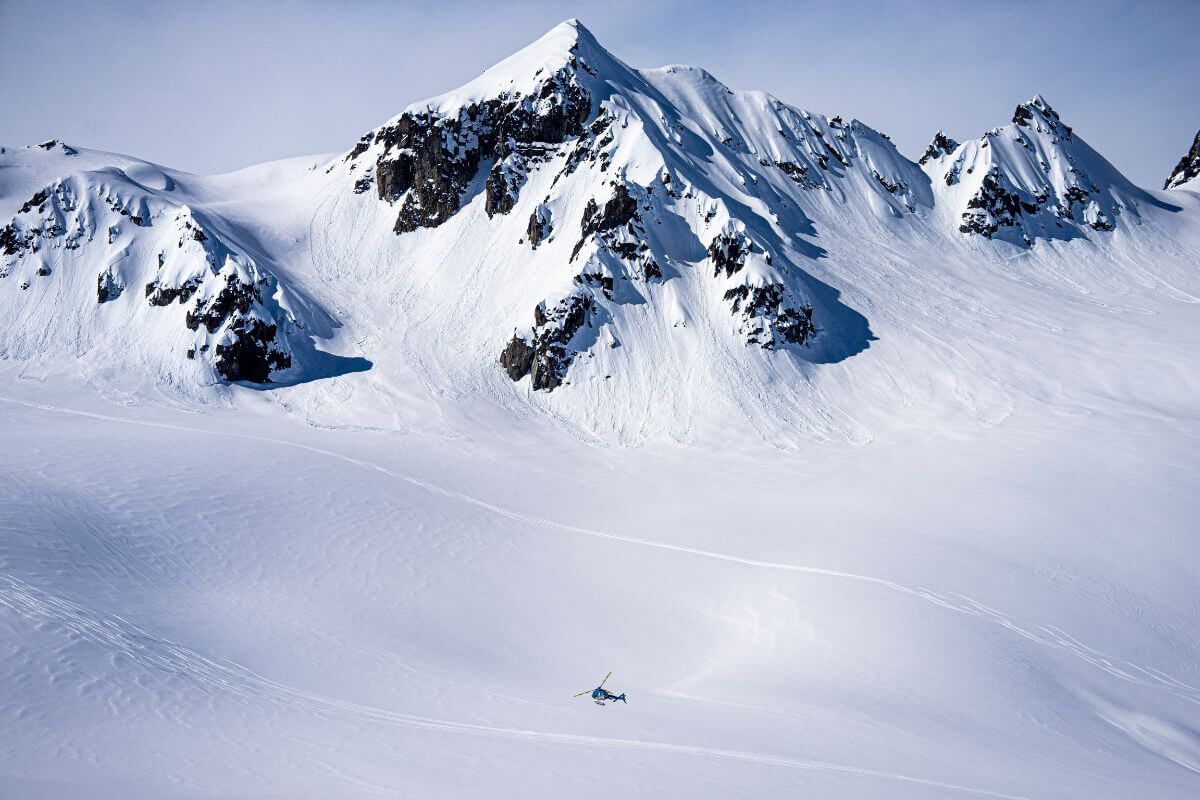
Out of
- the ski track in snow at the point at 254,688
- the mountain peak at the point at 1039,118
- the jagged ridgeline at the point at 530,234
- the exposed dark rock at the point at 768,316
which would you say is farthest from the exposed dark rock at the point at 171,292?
the mountain peak at the point at 1039,118

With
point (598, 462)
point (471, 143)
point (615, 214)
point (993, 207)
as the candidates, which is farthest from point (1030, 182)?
point (598, 462)

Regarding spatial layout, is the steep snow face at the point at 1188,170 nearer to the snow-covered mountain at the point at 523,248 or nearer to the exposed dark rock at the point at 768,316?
the snow-covered mountain at the point at 523,248

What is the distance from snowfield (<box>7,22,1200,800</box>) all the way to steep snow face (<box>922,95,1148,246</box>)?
29.1 inches

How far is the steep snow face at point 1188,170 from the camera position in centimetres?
12038

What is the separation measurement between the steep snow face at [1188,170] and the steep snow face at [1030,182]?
105ft

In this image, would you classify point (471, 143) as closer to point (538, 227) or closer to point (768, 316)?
point (538, 227)

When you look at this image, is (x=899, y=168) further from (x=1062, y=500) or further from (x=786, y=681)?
(x=786, y=681)

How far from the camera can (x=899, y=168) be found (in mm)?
96562

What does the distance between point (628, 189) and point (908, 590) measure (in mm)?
47619

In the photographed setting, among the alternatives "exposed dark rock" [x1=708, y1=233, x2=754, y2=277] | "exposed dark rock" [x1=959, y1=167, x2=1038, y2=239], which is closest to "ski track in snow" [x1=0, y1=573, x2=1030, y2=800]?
"exposed dark rock" [x1=708, y1=233, x2=754, y2=277]

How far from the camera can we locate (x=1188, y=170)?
122312mm

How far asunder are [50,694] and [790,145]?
95.0 meters

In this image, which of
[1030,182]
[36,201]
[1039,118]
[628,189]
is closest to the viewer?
[36,201]

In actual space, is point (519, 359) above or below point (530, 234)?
below
